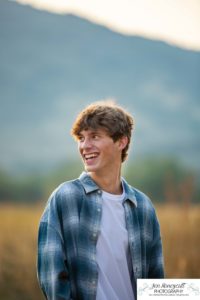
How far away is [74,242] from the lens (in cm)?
233

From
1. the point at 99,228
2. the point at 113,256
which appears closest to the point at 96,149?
the point at 99,228

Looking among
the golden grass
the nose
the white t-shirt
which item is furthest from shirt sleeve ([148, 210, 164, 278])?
the golden grass

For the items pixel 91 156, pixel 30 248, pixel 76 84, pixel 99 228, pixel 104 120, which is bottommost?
pixel 99 228

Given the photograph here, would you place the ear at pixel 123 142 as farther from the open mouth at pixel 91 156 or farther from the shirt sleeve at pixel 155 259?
the shirt sleeve at pixel 155 259

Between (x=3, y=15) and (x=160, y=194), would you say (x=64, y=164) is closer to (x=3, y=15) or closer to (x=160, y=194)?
(x=160, y=194)

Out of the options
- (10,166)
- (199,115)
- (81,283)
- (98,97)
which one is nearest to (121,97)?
(98,97)

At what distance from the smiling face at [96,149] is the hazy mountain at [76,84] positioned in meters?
1.35

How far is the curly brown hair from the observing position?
2441 mm

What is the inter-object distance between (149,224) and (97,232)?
29 centimetres

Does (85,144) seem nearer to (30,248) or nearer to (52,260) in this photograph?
(52,260)

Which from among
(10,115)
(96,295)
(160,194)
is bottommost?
(96,295)

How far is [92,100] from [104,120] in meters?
1.44

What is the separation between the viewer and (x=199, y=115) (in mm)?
3977

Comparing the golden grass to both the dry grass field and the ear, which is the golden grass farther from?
the ear
